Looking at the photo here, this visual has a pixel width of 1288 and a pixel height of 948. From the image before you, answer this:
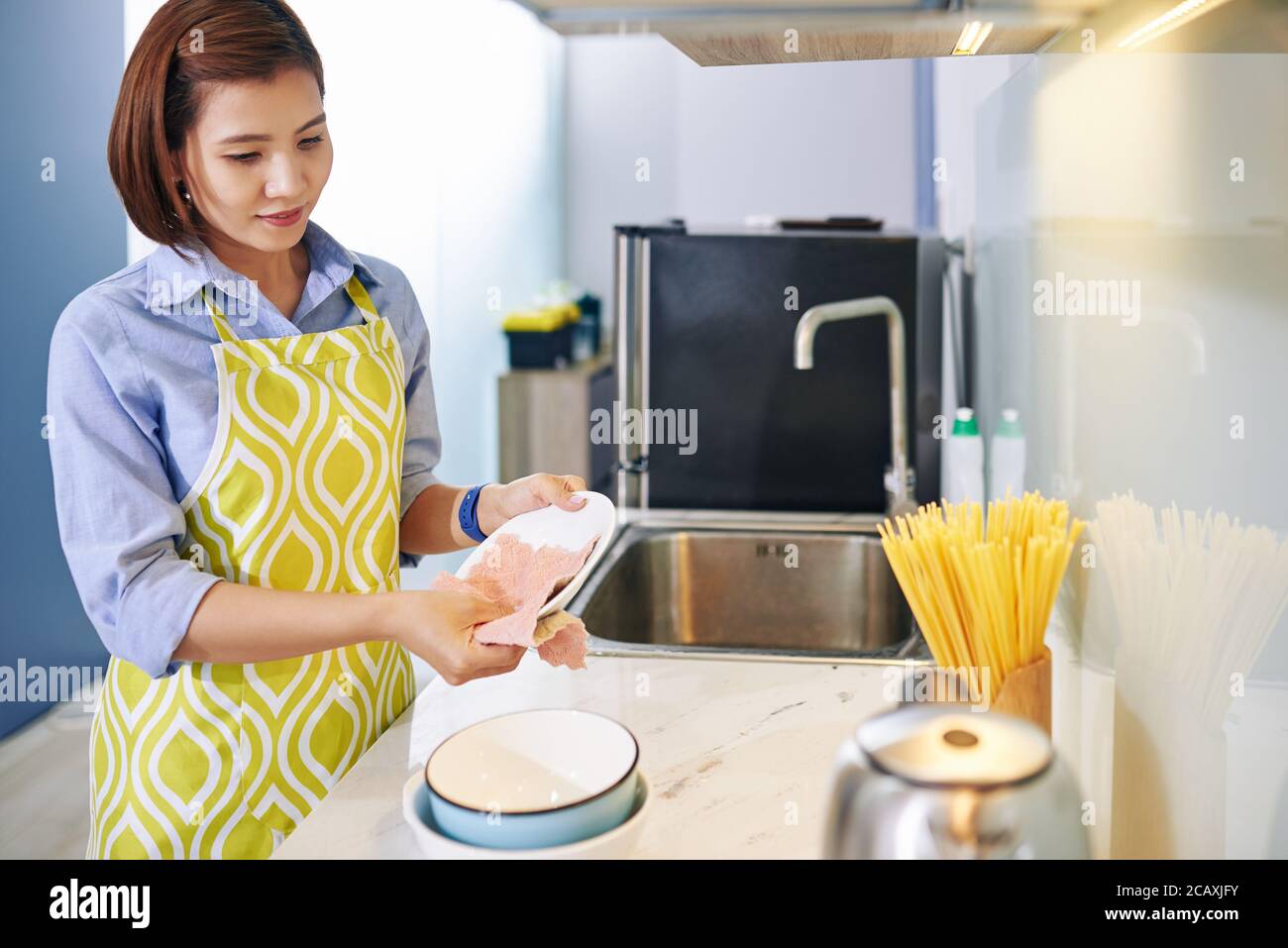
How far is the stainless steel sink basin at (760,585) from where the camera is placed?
6.19 feet

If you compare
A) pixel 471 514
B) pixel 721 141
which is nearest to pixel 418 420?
pixel 471 514

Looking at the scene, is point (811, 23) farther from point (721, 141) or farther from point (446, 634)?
point (721, 141)

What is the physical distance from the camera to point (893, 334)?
72.2 inches

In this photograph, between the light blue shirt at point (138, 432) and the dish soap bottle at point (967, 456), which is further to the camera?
the dish soap bottle at point (967, 456)

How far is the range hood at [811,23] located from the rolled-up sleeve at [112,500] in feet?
1.51

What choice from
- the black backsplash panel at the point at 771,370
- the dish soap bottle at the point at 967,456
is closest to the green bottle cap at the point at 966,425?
the dish soap bottle at the point at 967,456

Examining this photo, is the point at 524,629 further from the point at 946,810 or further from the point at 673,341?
the point at 673,341

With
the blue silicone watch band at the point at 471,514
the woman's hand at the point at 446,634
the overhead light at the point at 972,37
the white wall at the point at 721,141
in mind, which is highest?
the white wall at the point at 721,141

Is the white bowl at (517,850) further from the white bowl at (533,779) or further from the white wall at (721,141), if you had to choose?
the white wall at (721,141)

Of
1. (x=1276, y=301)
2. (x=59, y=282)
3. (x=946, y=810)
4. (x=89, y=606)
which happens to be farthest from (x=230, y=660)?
(x=59, y=282)

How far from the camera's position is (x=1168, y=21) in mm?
797

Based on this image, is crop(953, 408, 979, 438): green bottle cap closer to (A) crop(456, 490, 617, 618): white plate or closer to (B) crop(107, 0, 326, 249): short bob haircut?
(A) crop(456, 490, 617, 618): white plate

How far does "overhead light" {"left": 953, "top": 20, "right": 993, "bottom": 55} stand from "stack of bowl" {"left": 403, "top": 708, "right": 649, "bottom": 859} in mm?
657
